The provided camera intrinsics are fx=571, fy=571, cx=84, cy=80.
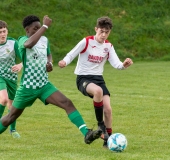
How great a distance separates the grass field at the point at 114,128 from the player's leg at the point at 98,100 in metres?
0.28

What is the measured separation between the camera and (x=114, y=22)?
103 feet

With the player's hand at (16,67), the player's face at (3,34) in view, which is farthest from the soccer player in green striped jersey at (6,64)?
the player's hand at (16,67)

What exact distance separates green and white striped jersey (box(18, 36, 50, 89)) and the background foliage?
19.8 meters

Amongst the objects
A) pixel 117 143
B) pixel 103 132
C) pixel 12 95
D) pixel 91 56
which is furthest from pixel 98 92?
pixel 12 95

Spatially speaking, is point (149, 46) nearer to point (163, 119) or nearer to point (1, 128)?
point (163, 119)

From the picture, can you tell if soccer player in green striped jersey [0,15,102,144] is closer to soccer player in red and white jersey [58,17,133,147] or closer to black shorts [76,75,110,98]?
soccer player in red and white jersey [58,17,133,147]

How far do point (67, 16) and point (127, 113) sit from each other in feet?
64.3

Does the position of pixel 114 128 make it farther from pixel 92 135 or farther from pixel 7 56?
pixel 92 135

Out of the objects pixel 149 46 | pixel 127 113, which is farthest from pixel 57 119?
pixel 149 46

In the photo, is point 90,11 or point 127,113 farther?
point 90,11

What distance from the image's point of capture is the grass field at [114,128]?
7418 millimetres

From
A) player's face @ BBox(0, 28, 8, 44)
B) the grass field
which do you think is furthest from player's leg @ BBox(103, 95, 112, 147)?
player's face @ BBox(0, 28, 8, 44)

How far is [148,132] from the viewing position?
9.45 meters

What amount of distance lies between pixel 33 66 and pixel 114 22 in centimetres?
2386
